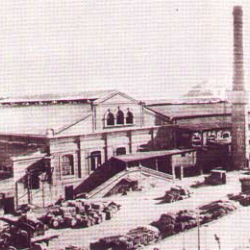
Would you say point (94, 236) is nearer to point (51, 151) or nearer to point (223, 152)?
point (51, 151)

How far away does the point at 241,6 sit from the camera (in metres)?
27.0

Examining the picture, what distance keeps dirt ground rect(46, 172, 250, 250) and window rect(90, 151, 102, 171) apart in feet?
9.27

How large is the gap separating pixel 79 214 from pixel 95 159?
244 inches

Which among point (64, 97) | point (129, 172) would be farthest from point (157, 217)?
point (64, 97)

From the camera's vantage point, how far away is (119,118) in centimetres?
2633

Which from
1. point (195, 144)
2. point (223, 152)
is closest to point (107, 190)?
point (195, 144)

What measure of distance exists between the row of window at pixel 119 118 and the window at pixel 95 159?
6.80 ft

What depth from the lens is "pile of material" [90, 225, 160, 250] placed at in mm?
15469

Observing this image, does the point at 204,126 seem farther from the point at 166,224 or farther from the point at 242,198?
the point at 166,224

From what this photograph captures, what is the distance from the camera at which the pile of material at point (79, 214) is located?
726 inches

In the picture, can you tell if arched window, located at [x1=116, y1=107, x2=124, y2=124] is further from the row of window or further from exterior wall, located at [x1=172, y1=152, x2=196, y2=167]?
exterior wall, located at [x1=172, y1=152, x2=196, y2=167]

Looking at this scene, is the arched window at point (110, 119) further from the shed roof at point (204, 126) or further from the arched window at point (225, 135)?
the arched window at point (225, 135)

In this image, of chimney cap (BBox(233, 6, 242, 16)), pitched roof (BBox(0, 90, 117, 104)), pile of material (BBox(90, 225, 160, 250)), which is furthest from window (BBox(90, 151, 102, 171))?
chimney cap (BBox(233, 6, 242, 16))

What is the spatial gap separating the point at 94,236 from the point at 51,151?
706 centimetres
